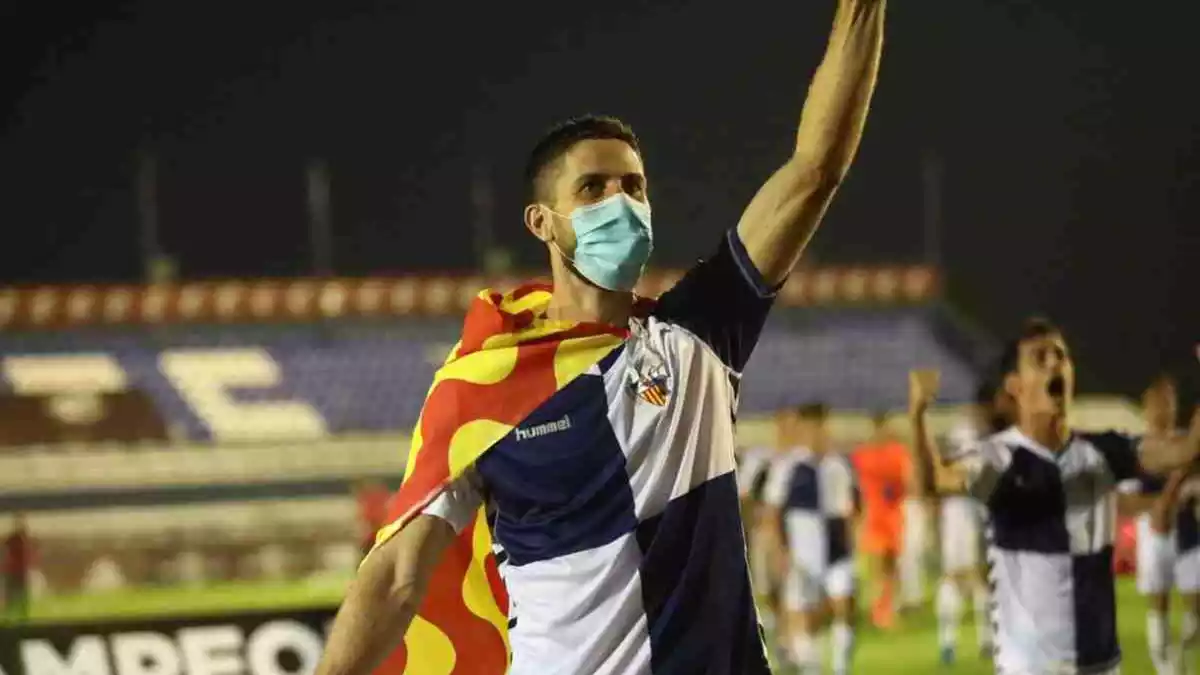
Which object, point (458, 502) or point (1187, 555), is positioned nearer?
point (458, 502)

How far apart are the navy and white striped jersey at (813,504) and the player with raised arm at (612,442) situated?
8.76 m

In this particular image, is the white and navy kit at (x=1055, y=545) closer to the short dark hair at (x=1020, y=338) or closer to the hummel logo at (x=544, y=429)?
the short dark hair at (x=1020, y=338)

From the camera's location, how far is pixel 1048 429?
17.6ft

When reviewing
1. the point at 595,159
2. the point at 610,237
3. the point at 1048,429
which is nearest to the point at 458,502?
the point at 610,237

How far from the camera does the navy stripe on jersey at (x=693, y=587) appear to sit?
2562 millimetres

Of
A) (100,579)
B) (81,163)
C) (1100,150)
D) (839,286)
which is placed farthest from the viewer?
(81,163)

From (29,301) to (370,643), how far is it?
26.0 m

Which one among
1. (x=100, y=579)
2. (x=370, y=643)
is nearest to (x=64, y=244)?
(x=100, y=579)

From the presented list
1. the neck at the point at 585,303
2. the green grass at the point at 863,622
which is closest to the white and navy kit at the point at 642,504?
the neck at the point at 585,303

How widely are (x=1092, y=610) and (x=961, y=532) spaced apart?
24.5 ft

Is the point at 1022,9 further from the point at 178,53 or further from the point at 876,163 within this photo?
the point at 178,53

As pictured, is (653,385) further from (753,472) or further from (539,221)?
(753,472)

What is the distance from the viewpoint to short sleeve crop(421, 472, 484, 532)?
2666 mm

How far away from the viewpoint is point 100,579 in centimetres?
2198
